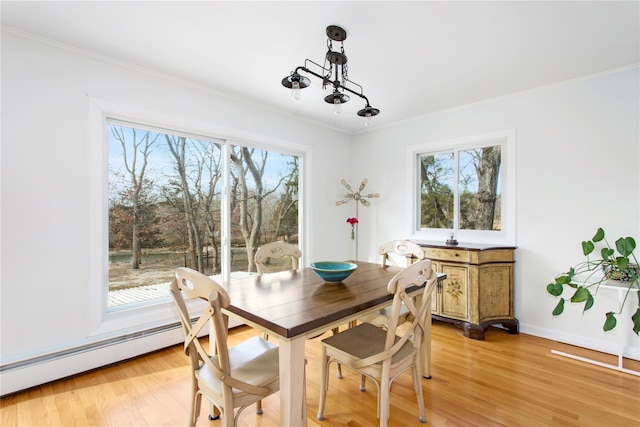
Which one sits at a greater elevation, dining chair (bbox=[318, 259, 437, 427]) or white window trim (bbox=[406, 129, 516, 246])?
white window trim (bbox=[406, 129, 516, 246])

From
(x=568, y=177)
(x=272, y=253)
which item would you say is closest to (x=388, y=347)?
(x=272, y=253)

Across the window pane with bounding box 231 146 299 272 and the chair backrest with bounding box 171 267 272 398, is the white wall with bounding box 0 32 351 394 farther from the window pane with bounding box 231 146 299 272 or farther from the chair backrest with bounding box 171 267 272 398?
the chair backrest with bounding box 171 267 272 398

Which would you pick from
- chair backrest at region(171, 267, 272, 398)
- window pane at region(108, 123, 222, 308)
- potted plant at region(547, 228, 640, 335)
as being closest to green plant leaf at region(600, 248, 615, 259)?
potted plant at region(547, 228, 640, 335)

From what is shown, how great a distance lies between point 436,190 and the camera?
12.8ft

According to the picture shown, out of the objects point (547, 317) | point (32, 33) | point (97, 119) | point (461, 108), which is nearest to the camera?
point (32, 33)

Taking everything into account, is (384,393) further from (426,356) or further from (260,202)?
(260,202)

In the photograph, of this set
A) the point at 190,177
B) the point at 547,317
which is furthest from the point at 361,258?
the point at 190,177

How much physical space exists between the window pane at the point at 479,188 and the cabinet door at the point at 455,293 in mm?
714

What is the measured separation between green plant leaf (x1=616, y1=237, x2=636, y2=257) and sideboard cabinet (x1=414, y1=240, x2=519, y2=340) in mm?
816

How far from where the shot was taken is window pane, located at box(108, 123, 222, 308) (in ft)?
8.61

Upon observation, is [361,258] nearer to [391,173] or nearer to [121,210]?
[391,173]

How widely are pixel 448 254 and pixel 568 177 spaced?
1318mm

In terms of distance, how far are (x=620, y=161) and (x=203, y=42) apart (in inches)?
142

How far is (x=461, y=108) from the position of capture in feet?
11.6
